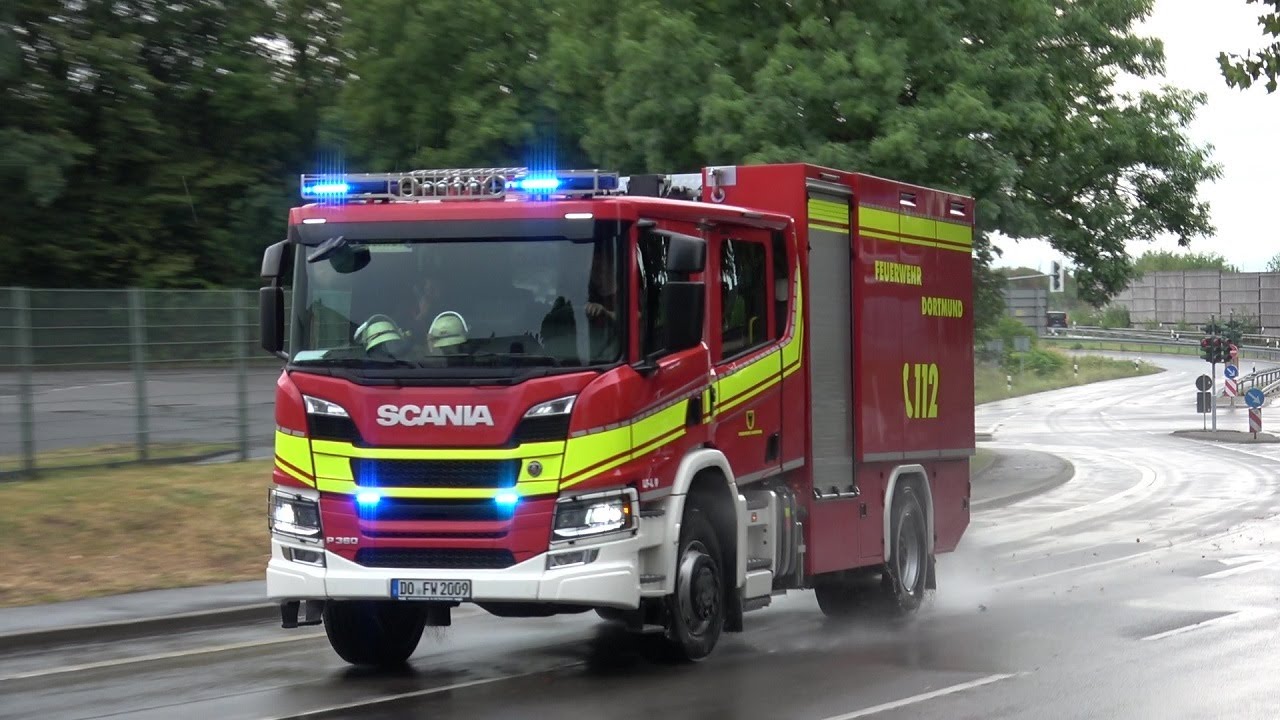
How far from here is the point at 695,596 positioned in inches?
397

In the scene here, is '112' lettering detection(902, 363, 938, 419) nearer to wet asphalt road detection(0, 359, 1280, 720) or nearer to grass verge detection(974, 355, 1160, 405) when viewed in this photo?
wet asphalt road detection(0, 359, 1280, 720)

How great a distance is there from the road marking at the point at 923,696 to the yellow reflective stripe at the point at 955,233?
16.6ft

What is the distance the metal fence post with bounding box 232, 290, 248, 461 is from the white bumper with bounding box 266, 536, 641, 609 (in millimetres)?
11258

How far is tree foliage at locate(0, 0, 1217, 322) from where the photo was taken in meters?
25.5

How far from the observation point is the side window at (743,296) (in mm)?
10539

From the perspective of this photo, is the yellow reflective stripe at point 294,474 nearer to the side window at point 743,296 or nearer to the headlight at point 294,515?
the headlight at point 294,515

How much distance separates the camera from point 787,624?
12.9 meters

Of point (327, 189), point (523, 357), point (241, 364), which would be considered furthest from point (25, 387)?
point (523, 357)

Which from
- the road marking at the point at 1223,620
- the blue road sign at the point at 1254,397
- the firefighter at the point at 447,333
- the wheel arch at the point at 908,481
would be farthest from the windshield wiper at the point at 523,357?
the blue road sign at the point at 1254,397

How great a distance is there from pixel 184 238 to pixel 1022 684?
77.4 feet

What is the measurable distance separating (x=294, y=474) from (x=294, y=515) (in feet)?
0.77

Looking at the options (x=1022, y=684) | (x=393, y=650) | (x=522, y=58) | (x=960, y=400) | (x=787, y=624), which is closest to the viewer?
(x=1022, y=684)

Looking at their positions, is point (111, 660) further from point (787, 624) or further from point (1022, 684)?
point (1022, 684)

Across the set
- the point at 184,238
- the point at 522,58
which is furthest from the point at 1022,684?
the point at 184,238
